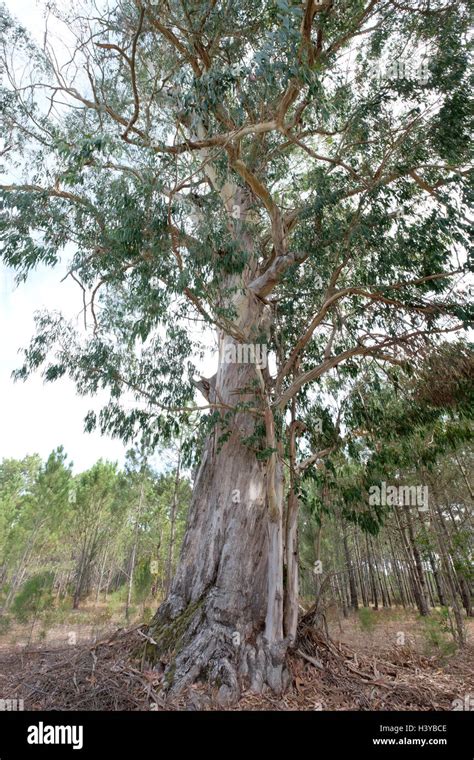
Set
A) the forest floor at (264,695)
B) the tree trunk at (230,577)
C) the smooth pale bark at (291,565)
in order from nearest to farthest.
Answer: the forest floor at (264,695) < the tree trunk at (230,577) < the smooth pale bark at (291,565)

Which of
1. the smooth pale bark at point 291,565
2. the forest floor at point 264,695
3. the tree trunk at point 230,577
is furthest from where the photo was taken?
the smooth pale bark at point 291,565

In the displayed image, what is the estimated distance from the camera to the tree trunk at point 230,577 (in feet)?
10.8

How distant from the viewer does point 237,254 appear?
4.04 m

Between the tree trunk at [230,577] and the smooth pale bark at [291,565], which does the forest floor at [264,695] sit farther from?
the smooth pale bark at [291,565]

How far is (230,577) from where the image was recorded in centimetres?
378

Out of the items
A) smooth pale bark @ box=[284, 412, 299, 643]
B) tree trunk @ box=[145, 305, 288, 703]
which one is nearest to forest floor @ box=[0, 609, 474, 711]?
tree trunk @ box=[145, 305, 288, 703]

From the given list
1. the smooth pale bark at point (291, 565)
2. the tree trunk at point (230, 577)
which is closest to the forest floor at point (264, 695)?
the tree trunk at point (230, 577)

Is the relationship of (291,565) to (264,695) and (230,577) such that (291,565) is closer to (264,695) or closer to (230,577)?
(230,577)

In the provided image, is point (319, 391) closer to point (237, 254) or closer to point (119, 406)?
point (237, 254)

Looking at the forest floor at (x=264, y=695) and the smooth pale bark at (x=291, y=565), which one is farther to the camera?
the smooth pale bark at (x=291, y=565)

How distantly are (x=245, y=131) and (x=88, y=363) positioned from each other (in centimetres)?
290

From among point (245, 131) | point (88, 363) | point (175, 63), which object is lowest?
point (88, 363)

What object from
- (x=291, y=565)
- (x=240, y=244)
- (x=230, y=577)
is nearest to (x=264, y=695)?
(x=230, y=577)
